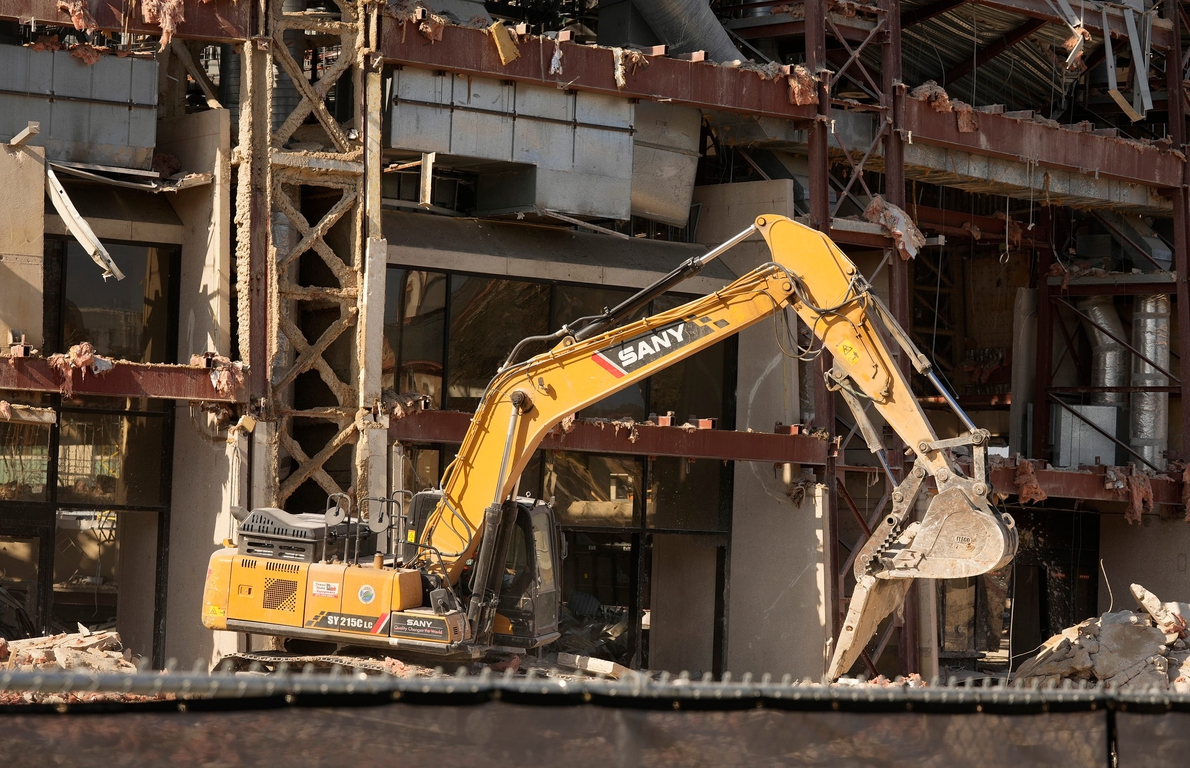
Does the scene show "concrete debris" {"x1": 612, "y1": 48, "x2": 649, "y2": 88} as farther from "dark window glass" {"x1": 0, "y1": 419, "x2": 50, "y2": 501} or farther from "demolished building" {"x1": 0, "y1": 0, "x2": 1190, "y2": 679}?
"dark window glass" {"x1": 0, "y1": 419, "x2": 50, "y2": 501}

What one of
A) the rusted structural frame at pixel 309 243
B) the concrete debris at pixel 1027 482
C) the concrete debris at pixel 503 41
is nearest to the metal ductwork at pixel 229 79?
the rusted structural frame at pixel 309 243

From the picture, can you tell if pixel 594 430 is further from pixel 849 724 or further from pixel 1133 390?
pixel 849 724

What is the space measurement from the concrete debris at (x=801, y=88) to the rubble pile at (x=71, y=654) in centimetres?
1193

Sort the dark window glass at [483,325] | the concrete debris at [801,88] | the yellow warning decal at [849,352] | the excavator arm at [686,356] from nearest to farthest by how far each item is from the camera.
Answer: the excavator arm at [686,356]
the yellow warning decal at [849,352]
the dark window glass at [483,325]
the concrete debris at [801,88]

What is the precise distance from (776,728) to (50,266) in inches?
619

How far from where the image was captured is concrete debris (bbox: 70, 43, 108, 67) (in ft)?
58.4

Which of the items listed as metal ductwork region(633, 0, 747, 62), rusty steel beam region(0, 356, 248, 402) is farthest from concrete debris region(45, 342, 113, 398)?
metal ductwork region(633, 0, 747, 62)

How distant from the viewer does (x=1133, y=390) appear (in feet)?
84.8

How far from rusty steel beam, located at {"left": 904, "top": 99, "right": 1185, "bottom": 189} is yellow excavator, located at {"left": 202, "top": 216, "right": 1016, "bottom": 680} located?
27.9 ft

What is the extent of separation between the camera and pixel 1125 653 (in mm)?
19062

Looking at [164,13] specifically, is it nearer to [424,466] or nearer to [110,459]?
[110,459]

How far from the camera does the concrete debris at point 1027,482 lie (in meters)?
23.2

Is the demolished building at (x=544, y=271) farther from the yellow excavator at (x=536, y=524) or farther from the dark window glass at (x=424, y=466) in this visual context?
the yellow excavator at (x=536, y=524)

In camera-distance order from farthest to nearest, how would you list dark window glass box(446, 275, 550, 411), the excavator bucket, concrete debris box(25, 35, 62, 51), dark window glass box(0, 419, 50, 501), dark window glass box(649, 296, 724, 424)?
dark window glass box(649, 296, 724, 424) → dark window glass box(446, 275, 550, 411) → dark window glass box(0, 419, 50, 501) → concrete debris box(25, 35, 62, 51) → the excavator bucket
